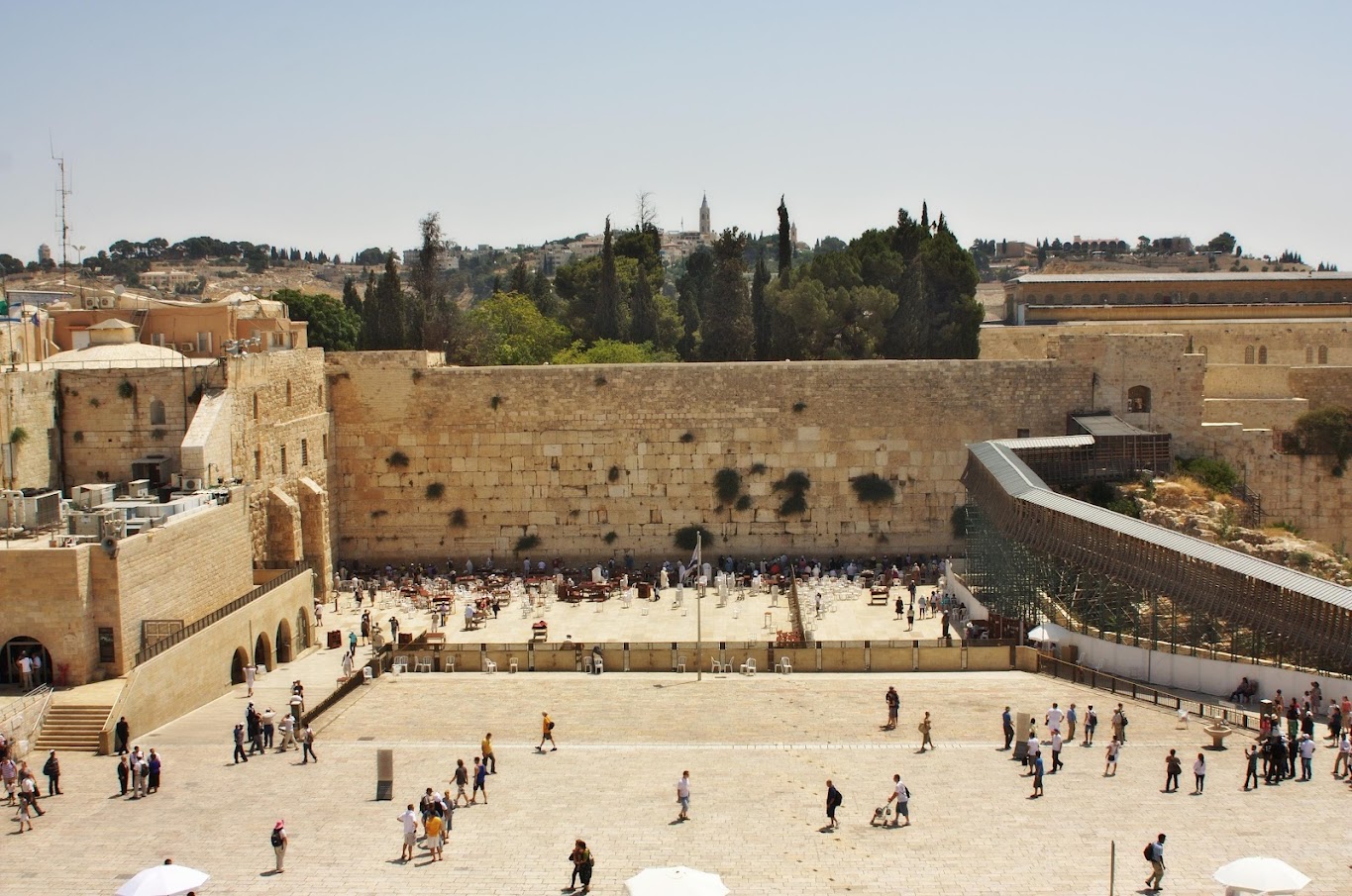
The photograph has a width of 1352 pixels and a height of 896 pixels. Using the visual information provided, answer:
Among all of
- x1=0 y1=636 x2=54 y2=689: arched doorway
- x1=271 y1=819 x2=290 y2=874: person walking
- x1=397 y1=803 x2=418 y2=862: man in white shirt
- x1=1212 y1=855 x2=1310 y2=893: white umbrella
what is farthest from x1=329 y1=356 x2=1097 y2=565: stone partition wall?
x1=1212 y1=855 x2=1310 y2=893: white umbrella

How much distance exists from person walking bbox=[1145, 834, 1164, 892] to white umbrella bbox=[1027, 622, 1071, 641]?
9604 mm

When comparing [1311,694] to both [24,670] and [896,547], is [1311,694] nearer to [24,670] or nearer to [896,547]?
[896,547]

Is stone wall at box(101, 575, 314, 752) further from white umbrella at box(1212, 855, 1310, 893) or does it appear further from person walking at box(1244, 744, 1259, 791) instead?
person walking at box(1244, 744, 1259, 791)

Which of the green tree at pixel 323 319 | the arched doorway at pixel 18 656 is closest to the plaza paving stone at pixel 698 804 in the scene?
the arched doorway at pixel 18 656

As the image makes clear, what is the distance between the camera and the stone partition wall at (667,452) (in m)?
34.6

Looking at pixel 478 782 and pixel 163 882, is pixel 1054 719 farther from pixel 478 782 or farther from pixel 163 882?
pixel 163 882

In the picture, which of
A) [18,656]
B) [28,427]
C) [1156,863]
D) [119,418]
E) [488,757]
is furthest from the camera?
[119,418]

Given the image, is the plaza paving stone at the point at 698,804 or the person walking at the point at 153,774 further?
the person walking at the point at 153,774

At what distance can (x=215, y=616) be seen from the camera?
24.3 meters

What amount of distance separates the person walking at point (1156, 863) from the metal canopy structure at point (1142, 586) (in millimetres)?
7330

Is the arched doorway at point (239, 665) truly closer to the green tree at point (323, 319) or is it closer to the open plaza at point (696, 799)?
the open plaza at point (696, 799)

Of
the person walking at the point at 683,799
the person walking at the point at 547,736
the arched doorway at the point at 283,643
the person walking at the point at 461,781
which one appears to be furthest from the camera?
the arched doorway at the point at 283,643

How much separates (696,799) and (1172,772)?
5.89m

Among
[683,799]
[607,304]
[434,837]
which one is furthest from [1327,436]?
[434,837]
